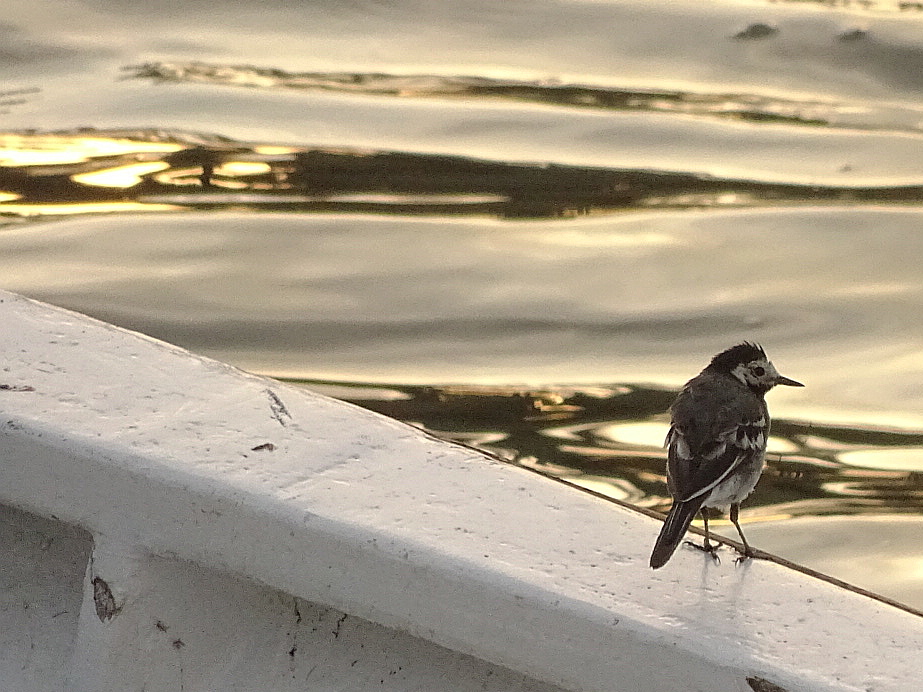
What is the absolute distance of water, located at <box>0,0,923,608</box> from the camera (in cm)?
614

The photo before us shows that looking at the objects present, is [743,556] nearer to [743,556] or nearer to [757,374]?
[743,556]

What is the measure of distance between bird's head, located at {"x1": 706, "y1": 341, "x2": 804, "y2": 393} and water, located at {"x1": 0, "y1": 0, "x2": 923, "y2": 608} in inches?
52.2

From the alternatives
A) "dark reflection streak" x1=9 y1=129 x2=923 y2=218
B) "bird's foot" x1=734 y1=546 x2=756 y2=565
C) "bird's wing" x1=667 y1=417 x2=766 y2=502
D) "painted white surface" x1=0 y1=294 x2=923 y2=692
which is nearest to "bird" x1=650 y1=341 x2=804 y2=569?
"bird's wing" x1=667 y1=417 x2=766 y2=502

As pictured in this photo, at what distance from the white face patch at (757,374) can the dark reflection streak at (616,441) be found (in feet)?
4.26

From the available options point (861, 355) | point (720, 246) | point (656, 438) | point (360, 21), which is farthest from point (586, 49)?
point (656, 438)

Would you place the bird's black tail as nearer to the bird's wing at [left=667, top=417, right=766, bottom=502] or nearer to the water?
the bird's wing at [left=667, top=417, right=766, bottom=502]

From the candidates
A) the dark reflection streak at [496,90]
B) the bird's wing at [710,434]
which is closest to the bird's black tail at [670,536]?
the bird's wing at [710,434]

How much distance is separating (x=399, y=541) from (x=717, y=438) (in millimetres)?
1322

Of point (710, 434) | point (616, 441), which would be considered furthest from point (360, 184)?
point (710, 434)

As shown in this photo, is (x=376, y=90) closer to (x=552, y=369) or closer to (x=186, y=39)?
(x=186, y=39)

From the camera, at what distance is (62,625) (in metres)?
2.85

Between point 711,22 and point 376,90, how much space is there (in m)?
2.27

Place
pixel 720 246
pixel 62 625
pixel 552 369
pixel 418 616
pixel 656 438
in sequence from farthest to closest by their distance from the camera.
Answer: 1. pixel 720 246
2. pixel 552 369
3. pixel 656 438
4. pixel 62 625
5. pixel 418 616

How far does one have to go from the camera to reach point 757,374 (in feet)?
13.7
